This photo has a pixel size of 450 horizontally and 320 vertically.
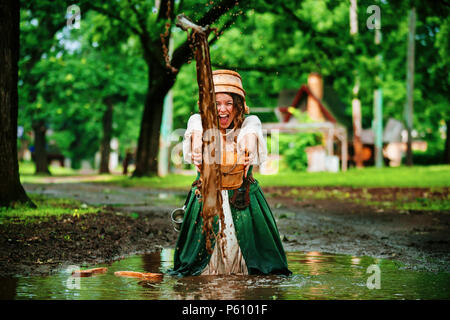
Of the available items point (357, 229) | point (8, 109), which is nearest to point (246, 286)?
point (357, 229)

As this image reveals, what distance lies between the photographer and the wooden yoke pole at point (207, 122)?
5069mm

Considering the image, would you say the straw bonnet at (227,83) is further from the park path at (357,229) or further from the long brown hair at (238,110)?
the park path at (357,229)

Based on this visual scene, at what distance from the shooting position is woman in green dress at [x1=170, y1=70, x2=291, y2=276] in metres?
5.72

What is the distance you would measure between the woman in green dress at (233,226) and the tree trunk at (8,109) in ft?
17.9

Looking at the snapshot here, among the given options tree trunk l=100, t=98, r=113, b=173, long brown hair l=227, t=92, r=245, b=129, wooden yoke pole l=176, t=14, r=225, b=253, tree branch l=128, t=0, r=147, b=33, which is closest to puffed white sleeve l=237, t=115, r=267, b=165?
long brown hair l=227, t=92, r=245, b=129

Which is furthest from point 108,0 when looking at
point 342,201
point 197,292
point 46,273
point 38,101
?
point 197,292

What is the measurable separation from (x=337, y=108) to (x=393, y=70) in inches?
458

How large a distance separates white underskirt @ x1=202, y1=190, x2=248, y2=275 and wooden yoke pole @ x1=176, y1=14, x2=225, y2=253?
0.38m

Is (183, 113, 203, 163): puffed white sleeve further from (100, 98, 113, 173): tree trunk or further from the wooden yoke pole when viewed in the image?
(100, 98, 113, 173): tree trunk

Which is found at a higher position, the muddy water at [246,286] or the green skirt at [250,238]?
the green skirt at [250,238]

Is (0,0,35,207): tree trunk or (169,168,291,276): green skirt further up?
(0,0,35,207): tree trunk

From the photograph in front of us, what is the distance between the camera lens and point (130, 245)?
28.6ft

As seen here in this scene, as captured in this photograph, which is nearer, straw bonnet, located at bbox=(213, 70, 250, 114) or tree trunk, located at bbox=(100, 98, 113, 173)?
straw bonnet, located at bbox=(213, 70, 250, 114)

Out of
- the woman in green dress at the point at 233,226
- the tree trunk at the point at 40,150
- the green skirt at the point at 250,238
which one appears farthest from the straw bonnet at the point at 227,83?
the tree trunk at the point at 40,150
